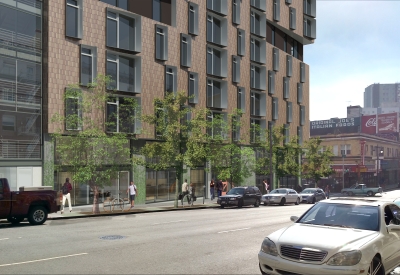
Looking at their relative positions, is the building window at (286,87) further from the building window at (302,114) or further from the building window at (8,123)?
the building window at (8,123)

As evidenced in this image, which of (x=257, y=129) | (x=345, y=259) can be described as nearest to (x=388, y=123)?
(x=257, y=129)

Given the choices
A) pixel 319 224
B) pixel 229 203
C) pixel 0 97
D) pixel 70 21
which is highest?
pixel 70 21

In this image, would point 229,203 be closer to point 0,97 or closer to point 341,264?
point 0,97

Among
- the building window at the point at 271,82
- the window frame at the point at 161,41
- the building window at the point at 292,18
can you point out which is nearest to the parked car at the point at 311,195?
the building window at the point at 271,82

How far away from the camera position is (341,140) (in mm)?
91312

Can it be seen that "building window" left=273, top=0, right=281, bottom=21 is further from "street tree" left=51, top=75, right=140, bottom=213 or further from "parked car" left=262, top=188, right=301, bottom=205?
"street tree" left=51, top=75, right=140, bottom=213

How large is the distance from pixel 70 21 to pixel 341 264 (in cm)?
2832

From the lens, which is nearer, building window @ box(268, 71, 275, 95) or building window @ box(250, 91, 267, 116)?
building window @ box(250, 91, 267, 116)

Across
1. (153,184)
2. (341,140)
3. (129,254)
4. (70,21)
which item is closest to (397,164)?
(341,140)

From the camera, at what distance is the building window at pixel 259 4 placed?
5231cm

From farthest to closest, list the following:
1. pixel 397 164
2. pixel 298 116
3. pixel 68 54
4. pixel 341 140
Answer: pixel 397 164, pixel 341 140, pixel 298 116, pixel 68 54

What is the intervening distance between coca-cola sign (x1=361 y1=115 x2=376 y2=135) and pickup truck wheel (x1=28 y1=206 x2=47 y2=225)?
366 feet

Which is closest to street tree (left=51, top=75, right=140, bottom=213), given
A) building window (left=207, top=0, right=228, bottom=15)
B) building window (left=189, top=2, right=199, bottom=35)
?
building window (left=189, top=2, right=199, bottom=35)

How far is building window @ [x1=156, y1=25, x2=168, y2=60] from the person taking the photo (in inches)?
1544
